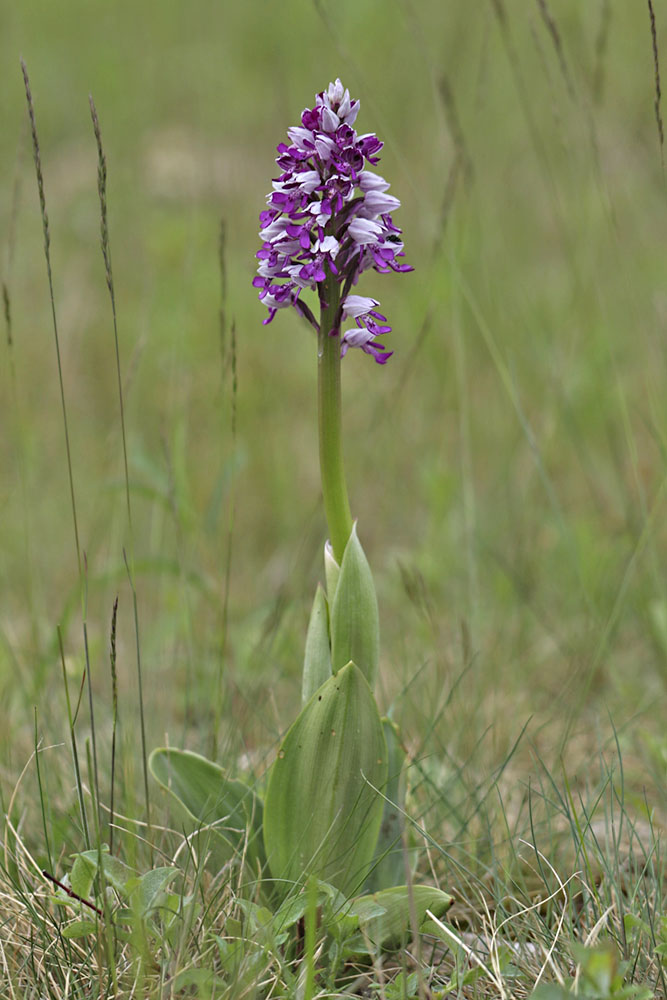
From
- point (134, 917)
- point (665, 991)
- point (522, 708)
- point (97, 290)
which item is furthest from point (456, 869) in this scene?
point (97, 290)

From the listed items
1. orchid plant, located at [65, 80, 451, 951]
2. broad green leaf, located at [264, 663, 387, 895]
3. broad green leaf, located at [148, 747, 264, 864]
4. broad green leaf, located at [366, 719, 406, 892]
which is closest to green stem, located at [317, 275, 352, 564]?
orchid plant, located at [65, 80, 451, 951]

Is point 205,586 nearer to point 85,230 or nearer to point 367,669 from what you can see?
point 367,669

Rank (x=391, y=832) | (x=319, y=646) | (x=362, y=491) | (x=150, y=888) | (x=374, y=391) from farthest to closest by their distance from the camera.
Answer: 1. (x=374, y=391)
2. (x=362, y=491)
3. (x=391, y=832)
4. (x=319, y=646)
5. (x=150, y=888)

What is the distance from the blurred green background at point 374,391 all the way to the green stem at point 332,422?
47 centimetres

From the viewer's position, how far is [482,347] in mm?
5215

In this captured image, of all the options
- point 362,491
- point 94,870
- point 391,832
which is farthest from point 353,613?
point 362,491

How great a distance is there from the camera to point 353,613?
65.7 inches

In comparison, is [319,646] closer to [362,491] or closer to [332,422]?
[332,422]

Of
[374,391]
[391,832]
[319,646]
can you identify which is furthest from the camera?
[374,391]

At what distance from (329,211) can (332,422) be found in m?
0.38

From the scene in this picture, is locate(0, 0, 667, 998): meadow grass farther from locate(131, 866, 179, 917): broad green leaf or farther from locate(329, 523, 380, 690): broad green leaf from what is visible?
locate(329, 523, 380, 690): broad green leaf

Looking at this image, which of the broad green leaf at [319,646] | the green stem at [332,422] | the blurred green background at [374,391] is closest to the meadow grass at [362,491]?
the blurred green background at [374,391]

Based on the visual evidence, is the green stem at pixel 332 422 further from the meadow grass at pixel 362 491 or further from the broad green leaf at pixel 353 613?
the meadow grass at pixel 362 491

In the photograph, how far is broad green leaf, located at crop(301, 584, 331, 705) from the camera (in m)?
1.71
